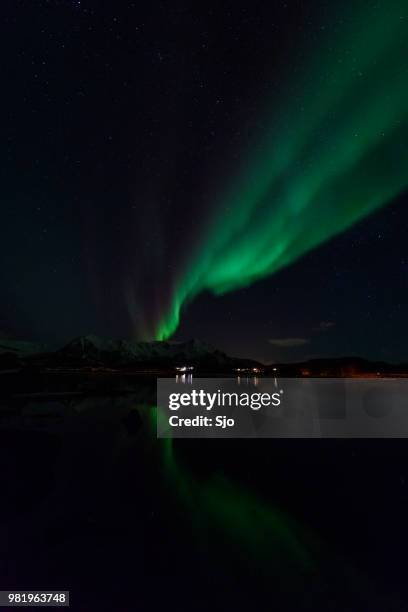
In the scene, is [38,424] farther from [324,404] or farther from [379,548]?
[324,404]

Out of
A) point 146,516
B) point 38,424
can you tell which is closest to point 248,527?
point 146,516

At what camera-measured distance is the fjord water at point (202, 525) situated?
13.3m

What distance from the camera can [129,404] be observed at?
6297cm

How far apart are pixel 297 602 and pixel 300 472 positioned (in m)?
15.6

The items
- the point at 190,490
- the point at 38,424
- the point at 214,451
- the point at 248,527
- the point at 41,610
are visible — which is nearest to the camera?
the point at 41,610

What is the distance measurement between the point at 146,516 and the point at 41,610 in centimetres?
821

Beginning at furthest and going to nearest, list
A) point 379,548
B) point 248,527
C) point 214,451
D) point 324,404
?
point 324,404, point 214,451, point 248,527, point 379,548

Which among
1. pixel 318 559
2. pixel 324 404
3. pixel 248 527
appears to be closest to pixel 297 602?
pixel 318 559

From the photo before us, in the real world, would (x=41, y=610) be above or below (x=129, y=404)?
below

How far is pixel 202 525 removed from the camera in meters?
18.3

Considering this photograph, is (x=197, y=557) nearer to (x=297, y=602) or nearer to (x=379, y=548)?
(x=297, y=602)

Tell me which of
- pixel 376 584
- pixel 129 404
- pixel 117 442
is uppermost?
pixel 129 404

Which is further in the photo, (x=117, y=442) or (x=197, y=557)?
(x=117, y=442)

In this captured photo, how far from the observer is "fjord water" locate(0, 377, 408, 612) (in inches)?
524
